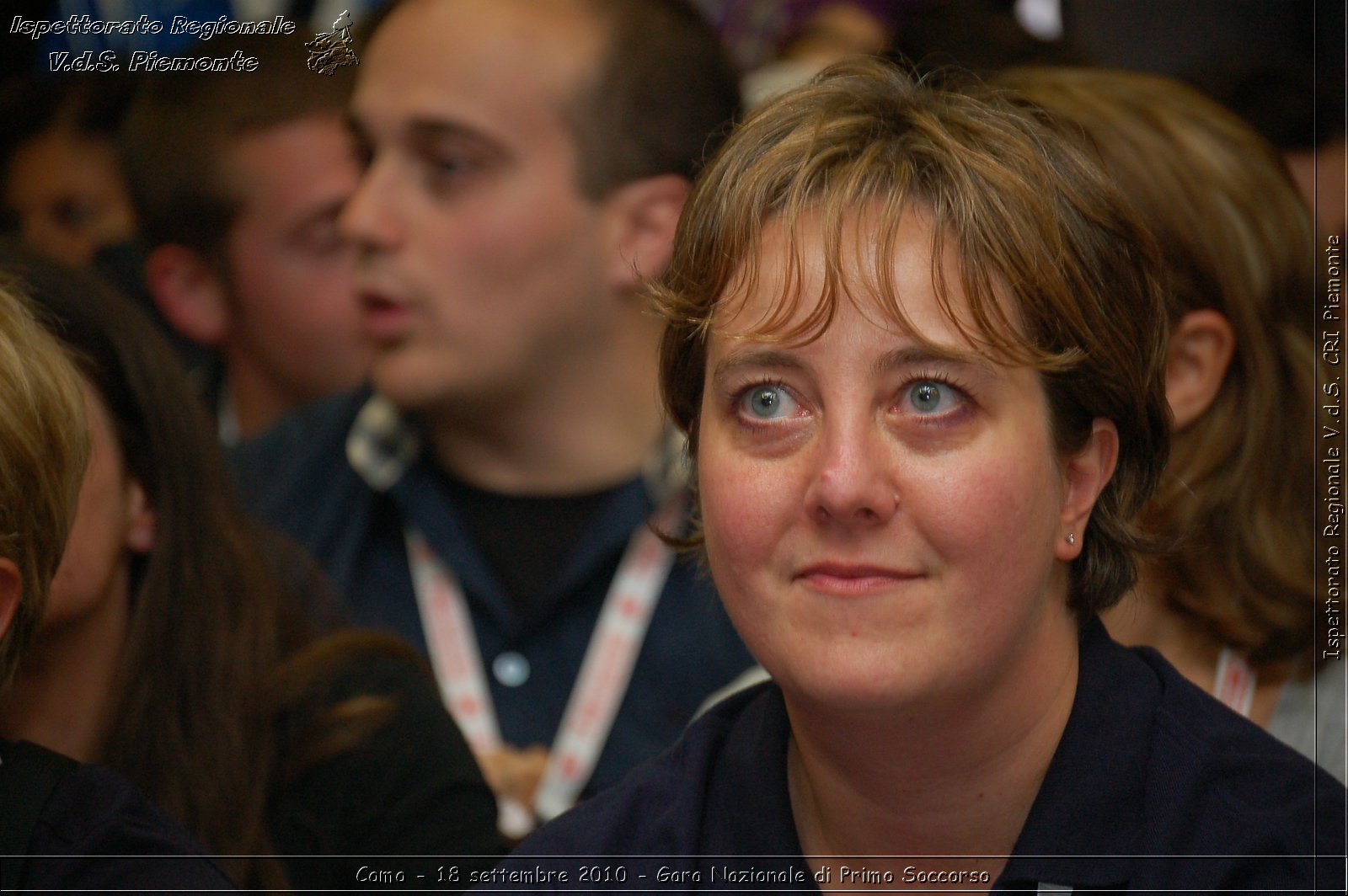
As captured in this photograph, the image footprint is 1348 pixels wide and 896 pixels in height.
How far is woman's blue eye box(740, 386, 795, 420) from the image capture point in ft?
5.59

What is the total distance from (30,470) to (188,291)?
207cm

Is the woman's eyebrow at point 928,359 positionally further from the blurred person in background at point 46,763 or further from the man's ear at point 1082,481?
the blurred person in background at point 46,763

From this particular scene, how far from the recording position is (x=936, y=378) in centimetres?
164

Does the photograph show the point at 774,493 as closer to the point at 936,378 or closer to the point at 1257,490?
the point at 936,378

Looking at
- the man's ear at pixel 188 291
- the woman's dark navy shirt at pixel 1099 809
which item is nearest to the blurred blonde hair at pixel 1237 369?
the woman's dark navy shirt at pixel 1099 809

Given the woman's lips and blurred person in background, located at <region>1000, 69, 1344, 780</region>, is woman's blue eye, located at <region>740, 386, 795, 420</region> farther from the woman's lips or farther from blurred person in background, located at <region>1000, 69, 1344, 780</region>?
blurred person in background, located at <region>1000, 69, 1344, 780</region>

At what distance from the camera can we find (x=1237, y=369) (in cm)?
245

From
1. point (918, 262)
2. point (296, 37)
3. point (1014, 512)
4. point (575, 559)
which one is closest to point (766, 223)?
point (918, 262)

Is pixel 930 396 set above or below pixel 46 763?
above

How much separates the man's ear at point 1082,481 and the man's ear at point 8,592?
123 centimetres

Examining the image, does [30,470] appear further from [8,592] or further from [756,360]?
[756,360]

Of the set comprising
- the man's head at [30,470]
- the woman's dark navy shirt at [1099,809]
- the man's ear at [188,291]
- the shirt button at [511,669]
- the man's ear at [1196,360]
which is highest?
the man's head at [30,470]

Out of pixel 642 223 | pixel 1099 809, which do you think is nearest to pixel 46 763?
pixel 1099 809

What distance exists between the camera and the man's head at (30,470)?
179 centimetres
